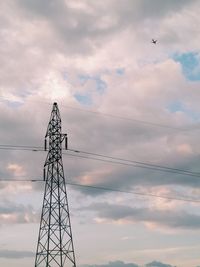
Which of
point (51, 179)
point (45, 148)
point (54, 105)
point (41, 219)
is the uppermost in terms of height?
point (54, 105)

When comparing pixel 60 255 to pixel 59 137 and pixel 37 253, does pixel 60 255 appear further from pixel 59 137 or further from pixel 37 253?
pixel 59 137

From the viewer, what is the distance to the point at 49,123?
288ft

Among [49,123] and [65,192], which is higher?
[49,123]

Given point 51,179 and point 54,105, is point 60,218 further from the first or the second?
point 54,105

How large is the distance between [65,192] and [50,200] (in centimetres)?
304

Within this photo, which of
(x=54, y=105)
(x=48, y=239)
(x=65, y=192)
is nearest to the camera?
(x=48, y=239)

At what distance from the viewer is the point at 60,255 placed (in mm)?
78062

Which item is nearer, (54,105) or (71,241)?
(71,241)

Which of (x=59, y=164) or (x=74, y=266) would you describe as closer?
(x=74, y=266)

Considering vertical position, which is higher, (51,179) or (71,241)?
(51,179)

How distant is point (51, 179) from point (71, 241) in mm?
11237

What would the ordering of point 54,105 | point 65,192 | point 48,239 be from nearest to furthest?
point 48,239, point 65,192, point 54,105

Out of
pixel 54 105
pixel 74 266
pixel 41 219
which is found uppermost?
pixel 54 105

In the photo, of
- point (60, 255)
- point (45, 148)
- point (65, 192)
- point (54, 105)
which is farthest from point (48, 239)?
point (54, 105)
